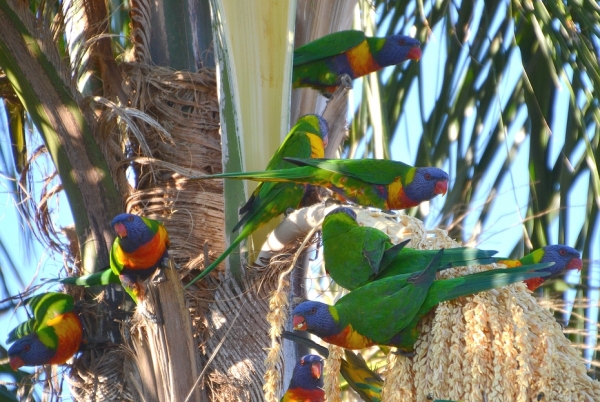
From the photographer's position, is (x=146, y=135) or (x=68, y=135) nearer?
(x=68, y=135)

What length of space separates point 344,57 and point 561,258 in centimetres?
144

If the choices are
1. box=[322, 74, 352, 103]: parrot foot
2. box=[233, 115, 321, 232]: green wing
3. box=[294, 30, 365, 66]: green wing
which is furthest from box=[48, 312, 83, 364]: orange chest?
box=[294, 30, 365, 66]: green wing

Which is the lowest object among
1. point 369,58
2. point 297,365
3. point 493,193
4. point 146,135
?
point 297,365

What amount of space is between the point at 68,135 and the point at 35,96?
0.19 meters

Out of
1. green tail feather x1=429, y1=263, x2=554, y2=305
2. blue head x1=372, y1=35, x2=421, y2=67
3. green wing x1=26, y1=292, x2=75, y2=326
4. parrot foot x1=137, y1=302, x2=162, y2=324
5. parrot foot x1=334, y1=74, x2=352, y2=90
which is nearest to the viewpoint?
green tail feather x1=429, y1=263, x2=554, y2=305

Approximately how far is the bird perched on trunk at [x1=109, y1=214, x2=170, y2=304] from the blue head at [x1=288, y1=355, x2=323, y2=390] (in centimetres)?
70

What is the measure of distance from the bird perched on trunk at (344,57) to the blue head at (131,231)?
1171mm

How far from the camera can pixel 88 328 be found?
9.29 feet

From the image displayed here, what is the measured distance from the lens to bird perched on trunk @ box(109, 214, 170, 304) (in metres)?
Result: 2.49

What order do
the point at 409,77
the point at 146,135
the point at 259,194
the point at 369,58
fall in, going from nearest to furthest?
Result: the point at 259,194 → the point at 146,135 → the point at 409,77 → the point at 369,58

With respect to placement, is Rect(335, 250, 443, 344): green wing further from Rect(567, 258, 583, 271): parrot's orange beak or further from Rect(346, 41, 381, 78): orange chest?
Rect(346, 41, 381, 78): orange chest

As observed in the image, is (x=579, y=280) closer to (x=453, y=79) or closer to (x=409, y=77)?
(x=453, y=79)

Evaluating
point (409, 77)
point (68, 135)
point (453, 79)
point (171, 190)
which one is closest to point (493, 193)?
point (453, 79)

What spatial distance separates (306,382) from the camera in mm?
2932
